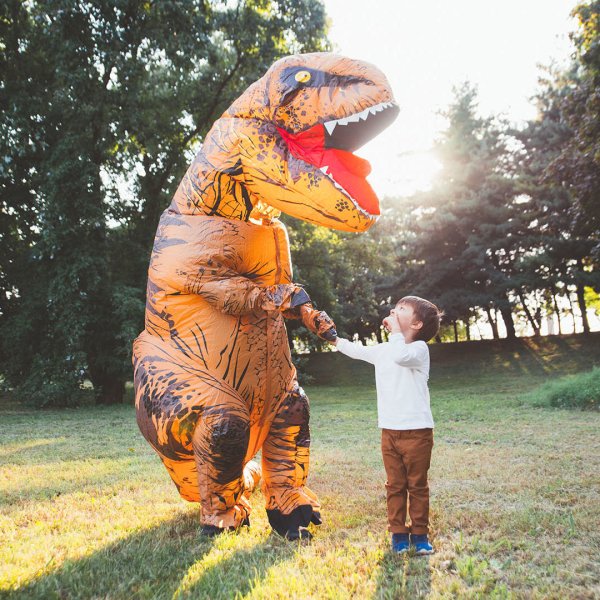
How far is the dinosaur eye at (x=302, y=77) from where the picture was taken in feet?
9.41

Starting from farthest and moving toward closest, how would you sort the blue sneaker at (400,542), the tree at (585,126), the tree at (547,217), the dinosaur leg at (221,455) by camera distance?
the tree at (547,217) < the tree at (585,126) < the blue sneaker at (400,542) < the dinosaur leg at (221,455)

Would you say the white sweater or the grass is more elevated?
the white sweater

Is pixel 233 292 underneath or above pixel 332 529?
above

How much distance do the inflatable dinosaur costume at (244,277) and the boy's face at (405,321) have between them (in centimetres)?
37

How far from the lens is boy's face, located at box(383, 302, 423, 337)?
9.67 feet

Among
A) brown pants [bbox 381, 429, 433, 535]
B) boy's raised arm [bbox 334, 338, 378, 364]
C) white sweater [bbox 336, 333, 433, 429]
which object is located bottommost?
brown pants [bbox 381, 429, 433, 535]

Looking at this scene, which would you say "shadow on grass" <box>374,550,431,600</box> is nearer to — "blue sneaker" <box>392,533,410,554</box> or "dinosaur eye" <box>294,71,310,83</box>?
"blue sneaker" <box>392,533,410,554</box>

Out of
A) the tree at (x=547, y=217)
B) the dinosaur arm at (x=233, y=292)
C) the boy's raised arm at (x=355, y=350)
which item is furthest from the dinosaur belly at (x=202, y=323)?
the tree at (x=547, y=217)

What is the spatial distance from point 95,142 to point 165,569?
11.4 m

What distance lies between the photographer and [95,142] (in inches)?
479

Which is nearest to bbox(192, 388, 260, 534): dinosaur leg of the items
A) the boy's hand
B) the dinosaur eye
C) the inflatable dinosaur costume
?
the inflatable dinosaur costume

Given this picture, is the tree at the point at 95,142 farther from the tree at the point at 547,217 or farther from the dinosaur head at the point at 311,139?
the tree at the point at 547,217

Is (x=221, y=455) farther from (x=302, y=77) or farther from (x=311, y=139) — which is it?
(x=302, y=77)

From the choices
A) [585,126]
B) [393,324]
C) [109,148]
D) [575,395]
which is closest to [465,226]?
[585,126]
